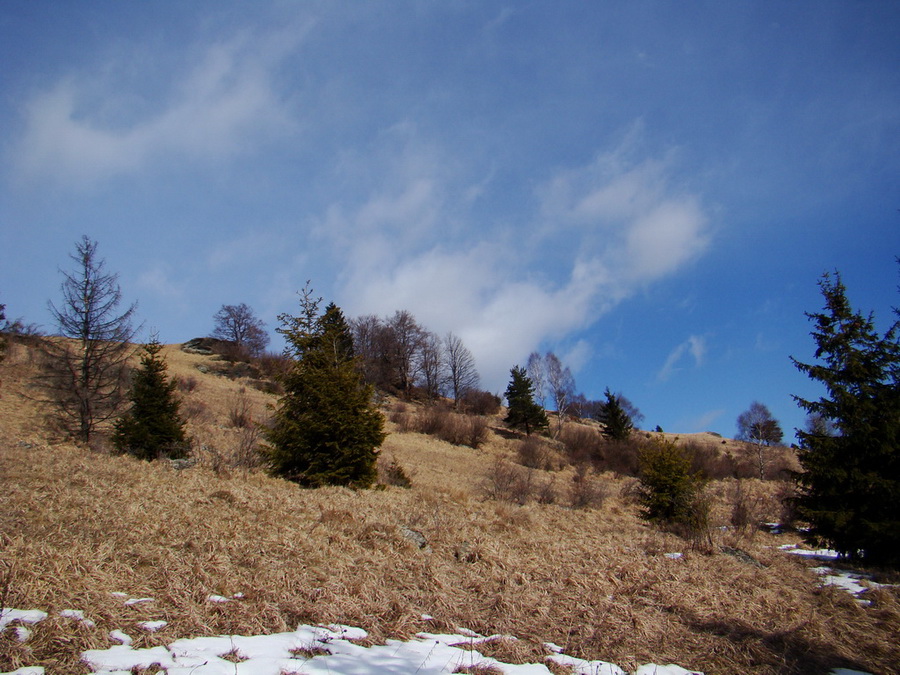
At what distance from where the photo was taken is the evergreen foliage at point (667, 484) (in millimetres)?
13164

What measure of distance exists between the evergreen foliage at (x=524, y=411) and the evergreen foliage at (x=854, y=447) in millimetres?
30788

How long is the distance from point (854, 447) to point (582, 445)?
1073 inches

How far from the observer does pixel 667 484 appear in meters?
13.8

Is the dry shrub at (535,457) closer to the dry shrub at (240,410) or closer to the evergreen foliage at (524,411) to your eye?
the evergreen foliage at (524,411)

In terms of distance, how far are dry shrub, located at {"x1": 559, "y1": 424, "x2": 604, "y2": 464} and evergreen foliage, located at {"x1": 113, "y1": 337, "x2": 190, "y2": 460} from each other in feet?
84.7

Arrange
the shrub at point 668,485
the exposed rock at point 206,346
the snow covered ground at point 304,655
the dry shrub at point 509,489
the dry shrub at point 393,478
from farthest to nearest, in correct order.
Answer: the exposed rock at point 206,346, the dry shrub at point 509,489, the dry shrub at point 393,478, the shrub at point 668,485, the snow covered ground at point 304,655

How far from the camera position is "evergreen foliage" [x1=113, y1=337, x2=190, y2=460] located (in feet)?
53.3

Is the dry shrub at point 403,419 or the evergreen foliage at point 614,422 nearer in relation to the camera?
the dry shrub at point 403,419

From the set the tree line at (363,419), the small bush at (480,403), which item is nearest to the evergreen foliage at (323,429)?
the tree line at (363,419)

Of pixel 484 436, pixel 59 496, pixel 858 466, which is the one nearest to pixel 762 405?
pixel 484 436

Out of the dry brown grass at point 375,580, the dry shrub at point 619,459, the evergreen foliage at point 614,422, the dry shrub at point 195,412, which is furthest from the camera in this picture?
the evergreen foliage at point 614,422

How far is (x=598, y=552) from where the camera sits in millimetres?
8453

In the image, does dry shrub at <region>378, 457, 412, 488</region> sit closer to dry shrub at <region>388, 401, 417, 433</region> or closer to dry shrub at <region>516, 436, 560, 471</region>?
dry shrub at <region>516, 436, 560, 471</region>

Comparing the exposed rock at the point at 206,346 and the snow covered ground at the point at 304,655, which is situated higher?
the exposed rock at the point at 206,346
